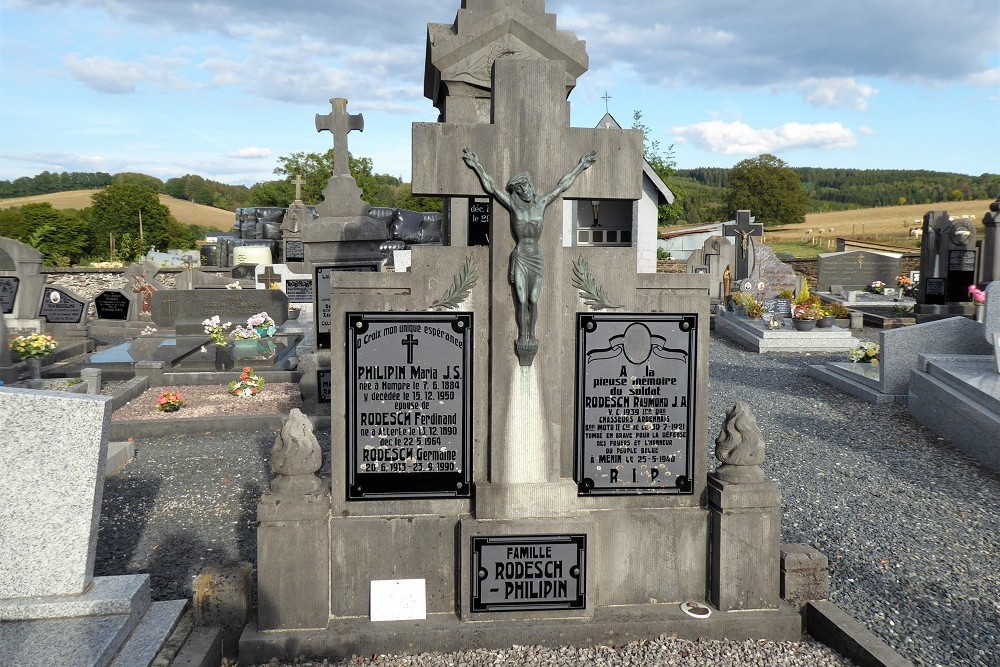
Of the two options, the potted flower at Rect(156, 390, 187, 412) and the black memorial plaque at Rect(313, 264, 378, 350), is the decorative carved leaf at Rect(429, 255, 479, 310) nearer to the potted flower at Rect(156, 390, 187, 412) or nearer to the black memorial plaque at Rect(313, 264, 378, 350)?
the black memorial plaque at Rect(313, 264, 378, 350)

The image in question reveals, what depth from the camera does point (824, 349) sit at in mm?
16312

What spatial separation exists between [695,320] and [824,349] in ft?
43.5

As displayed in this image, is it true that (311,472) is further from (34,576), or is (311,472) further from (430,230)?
(430,230)

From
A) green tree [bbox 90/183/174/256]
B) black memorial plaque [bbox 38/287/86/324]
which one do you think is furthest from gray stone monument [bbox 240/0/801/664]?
green tree [bbox 90/183/174/256]

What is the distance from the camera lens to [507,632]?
14.1 feet

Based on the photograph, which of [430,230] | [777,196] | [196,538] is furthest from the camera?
[777,196]

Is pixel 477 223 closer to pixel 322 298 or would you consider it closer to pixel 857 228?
pixel 322 298

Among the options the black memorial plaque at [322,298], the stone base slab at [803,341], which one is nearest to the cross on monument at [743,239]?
the stone base slab at [803,341]

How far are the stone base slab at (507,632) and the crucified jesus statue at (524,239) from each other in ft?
5.58

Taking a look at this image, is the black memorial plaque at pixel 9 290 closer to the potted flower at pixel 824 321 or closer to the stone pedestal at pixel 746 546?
the stone pedestal at pixel 746 546

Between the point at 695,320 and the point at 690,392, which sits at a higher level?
the point at 695,320

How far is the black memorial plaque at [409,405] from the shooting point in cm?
442

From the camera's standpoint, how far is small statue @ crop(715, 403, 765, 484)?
4520 millimetres

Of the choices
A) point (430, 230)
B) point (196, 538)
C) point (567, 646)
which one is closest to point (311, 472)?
point (567, 646)
